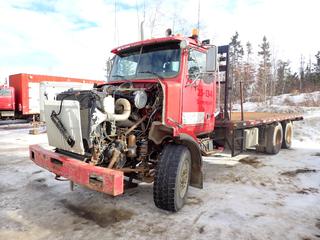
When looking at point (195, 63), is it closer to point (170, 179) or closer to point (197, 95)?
point (197, 95)

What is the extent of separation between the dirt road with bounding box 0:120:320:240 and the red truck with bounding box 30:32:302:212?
44cm

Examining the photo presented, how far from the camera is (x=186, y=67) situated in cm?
483

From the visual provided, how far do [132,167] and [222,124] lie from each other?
302cm

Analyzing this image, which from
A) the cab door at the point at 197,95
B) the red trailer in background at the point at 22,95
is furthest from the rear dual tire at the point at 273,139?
the red trailer in background at the point at 22,95

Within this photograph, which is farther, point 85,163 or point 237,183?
point 237,183

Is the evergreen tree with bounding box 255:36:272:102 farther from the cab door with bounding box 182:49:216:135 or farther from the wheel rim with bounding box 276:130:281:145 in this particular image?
the cab door with bounding box 182:49:216:135

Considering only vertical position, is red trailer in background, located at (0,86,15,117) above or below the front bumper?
above

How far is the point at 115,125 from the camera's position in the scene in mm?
4273

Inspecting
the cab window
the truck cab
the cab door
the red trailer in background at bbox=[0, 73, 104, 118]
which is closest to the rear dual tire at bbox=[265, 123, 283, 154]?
the cab door

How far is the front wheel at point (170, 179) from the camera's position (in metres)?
4.25

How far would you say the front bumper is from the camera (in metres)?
3.59

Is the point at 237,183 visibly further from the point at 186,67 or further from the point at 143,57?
the point at 143,57

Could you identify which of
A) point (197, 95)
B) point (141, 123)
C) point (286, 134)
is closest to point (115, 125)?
point (141, 123)

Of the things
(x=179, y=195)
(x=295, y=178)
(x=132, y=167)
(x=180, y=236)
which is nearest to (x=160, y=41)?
(x=132, y=167)
